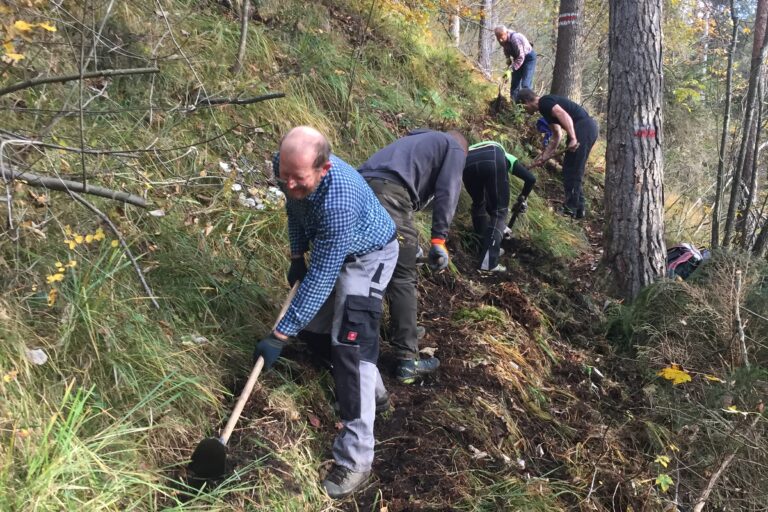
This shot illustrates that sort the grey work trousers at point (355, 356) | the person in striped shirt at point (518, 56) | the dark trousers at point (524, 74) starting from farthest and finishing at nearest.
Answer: the dark trousers at point (524, 74) < the person in striped shirt at point (518, 56) < the grey work trousers at point (355, 356)

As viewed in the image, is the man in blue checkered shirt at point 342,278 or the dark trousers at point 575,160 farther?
the dark trousers at point 575,160

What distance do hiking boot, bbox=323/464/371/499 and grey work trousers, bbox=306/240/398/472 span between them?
30 millimetres

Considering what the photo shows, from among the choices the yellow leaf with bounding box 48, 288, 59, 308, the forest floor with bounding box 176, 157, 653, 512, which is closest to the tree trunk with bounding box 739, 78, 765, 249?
the forest floor with bounding box 176, 157, 653, 512

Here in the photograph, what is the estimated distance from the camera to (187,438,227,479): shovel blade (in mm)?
2434

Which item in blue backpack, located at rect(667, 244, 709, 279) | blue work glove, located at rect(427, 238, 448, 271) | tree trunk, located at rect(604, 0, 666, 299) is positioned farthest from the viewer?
blue backpack, located at rect(667, 244, 709, 279)

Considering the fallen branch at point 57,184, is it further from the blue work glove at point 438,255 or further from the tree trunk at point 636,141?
the tree trunk at point 636,141

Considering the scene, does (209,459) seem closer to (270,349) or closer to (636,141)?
(270,349)

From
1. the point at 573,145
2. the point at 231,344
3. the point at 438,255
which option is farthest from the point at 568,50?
the point at 231,344

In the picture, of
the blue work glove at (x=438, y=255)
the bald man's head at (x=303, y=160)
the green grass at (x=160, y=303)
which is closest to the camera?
the green grass at (x=160, y=303)

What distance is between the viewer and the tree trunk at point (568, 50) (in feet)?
29.0

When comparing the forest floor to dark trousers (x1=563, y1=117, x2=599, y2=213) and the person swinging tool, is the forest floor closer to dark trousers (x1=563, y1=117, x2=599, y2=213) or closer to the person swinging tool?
the person swinging tool

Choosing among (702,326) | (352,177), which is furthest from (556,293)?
(352,177)

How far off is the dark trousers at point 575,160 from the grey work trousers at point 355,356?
4985 millimetres

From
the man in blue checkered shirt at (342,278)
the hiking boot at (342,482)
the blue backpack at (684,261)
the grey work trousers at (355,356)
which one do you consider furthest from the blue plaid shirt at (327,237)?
the blue backpack at (684,261)
